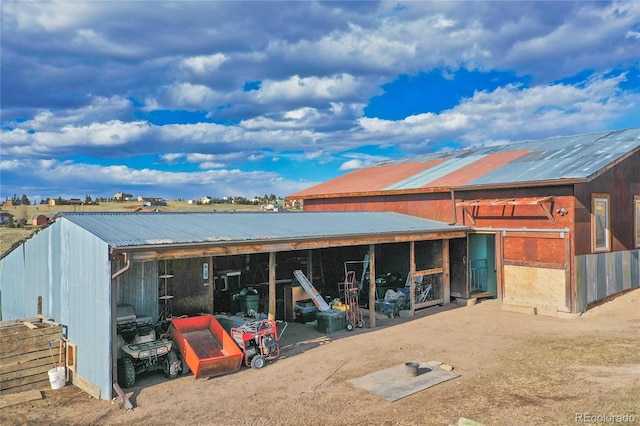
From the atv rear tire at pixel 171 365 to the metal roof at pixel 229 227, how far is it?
2528 millimetres

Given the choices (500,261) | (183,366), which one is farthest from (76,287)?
(500,261)

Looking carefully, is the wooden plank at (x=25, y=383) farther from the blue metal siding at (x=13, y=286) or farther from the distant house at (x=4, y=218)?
the distant house at (x=4, y=218)

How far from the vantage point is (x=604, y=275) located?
1670 centimetres

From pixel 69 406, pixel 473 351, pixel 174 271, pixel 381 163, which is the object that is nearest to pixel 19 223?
pixel 381 163

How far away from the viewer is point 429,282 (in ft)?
59.9

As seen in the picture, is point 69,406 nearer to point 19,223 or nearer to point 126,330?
point 126,330

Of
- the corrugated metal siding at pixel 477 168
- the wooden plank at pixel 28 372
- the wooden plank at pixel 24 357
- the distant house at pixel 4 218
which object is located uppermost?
the corrugated metal siding at pixel 477 168

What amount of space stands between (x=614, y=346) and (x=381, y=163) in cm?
2095

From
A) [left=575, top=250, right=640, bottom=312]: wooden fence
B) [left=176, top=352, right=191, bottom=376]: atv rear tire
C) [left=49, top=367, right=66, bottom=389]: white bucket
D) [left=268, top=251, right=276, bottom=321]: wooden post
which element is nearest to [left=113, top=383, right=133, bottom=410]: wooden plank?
[left=176, top=352, right=191, bottom=376]: atv rear tire

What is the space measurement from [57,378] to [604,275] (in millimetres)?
17228

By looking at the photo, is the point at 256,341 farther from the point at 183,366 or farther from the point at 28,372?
the point at 28,372

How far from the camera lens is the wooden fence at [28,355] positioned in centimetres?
1009

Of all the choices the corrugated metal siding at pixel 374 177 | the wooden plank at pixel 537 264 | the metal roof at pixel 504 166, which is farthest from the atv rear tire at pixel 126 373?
the corrugated metal siding at pixel 374 177

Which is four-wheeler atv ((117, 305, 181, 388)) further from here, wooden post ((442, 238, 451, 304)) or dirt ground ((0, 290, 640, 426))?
wooden post ((442, 238, 451, 304))
